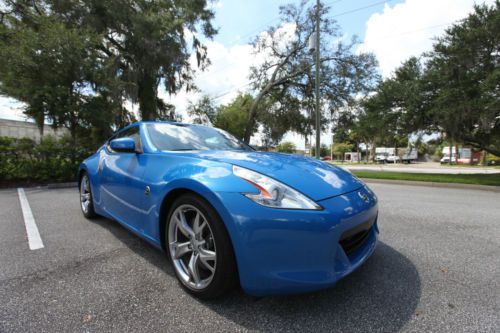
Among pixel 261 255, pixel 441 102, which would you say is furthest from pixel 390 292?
pixel 441 102

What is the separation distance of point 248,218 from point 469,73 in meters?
13.9

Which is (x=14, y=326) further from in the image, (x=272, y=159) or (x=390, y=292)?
(x=390, y=292)

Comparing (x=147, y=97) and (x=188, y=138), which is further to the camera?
(x=147, y=97)

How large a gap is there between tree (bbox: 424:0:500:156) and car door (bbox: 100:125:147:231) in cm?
1218

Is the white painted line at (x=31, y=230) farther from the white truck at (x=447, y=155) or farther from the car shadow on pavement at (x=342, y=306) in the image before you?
the white truck at (x=447, y=155)

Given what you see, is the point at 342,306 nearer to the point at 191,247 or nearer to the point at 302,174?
the point at 302,174

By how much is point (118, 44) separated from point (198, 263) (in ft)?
53.2

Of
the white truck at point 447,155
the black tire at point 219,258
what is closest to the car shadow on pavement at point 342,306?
the black tire at point 219,258

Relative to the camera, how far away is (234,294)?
1.84 metres

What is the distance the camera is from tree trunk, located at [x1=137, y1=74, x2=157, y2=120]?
586 inches

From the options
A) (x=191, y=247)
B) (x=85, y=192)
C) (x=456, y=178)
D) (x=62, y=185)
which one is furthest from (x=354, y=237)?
(x=456, y=178)

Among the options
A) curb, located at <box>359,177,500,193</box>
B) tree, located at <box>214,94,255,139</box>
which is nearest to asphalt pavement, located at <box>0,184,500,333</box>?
curb, located at <box>359,177,500,193</box>

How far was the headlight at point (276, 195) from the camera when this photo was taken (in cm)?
152

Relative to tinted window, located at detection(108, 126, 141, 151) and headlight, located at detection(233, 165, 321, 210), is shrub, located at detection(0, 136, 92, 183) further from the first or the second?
headlight, located at detection(233, 165, 321, 210)
